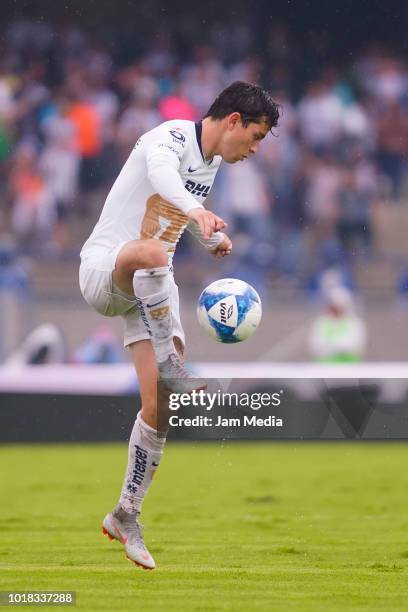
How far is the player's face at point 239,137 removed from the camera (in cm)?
590

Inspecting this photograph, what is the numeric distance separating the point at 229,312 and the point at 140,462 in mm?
767

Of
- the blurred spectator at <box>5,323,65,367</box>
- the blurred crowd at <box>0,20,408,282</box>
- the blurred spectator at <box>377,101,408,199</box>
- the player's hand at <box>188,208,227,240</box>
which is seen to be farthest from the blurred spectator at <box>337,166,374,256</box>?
the player's hand at <box>188,208,227,240</box>

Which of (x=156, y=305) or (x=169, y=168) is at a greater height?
(x=169, y=168)

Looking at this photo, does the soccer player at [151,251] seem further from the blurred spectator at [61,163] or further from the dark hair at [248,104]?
the blurred spectator at [61,163]

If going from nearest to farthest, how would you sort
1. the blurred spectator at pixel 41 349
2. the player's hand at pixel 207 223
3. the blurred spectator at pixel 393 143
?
the player's hand at pixel 207 223, the blurred spectator at pixel 41 349, the blurred spectator at pixel 393 143

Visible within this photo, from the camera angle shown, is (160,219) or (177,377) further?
(160,219)

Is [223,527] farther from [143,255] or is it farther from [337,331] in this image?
[337,331]

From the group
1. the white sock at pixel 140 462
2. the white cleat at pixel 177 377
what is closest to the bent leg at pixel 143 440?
the white sock at pixel 140 462

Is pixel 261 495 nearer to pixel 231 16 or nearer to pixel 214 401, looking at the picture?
pixel 214 401

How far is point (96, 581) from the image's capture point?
546 cm

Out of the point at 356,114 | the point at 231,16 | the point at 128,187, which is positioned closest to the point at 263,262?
the point at 356,114

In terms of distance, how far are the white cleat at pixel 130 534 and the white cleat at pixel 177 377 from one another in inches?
24.9

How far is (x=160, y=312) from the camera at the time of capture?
19.1ft

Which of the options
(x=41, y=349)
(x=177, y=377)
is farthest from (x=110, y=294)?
(x=41, y=349)
